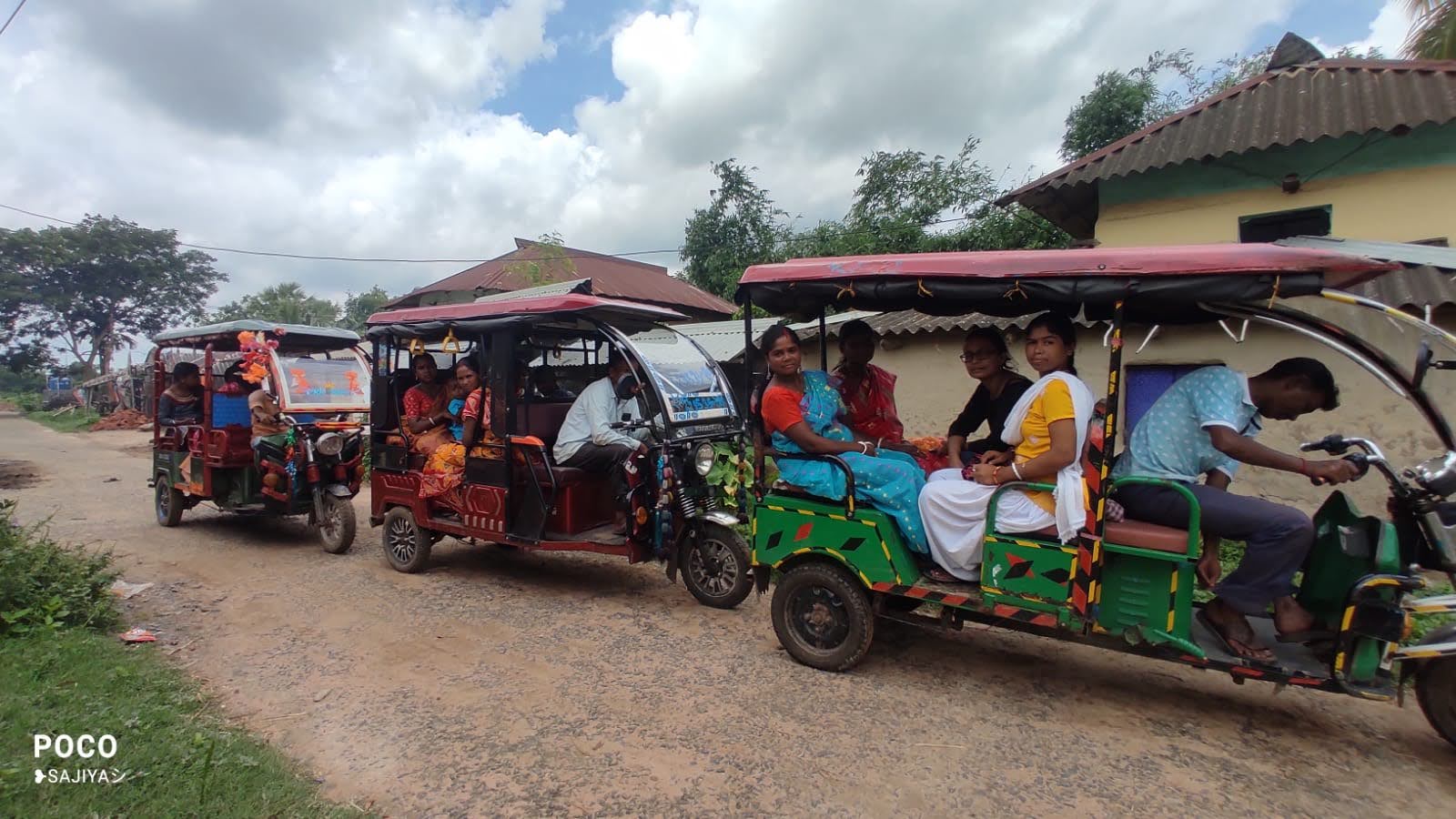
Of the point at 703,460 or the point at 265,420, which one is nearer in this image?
the point at 703,460

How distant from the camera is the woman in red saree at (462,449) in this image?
5.67 m

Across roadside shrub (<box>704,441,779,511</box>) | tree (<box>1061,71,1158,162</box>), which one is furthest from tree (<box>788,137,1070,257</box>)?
roadside shrub (<box>704,441,779,511</box>)

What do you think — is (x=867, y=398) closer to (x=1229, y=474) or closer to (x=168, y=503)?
(x=1229, y=474)

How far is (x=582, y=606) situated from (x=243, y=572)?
3344 mm

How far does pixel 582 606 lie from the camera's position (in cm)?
530

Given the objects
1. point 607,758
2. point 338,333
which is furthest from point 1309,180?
point 338,333

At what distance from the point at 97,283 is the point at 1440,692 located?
4672 cm

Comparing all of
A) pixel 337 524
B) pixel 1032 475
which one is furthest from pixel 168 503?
pixel 1032 475

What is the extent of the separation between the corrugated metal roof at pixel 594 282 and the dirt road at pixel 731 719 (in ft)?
45.0

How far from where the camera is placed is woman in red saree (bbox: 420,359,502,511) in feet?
18.6

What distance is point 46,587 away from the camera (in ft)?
14.6

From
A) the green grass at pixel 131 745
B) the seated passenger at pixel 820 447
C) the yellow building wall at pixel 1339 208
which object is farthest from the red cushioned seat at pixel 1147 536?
the yellow building wall at pixel 1339 208

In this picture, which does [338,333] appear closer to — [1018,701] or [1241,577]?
[1018,701]

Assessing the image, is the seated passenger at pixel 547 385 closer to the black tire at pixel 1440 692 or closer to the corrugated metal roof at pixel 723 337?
the black tire at pixel 1440 692
